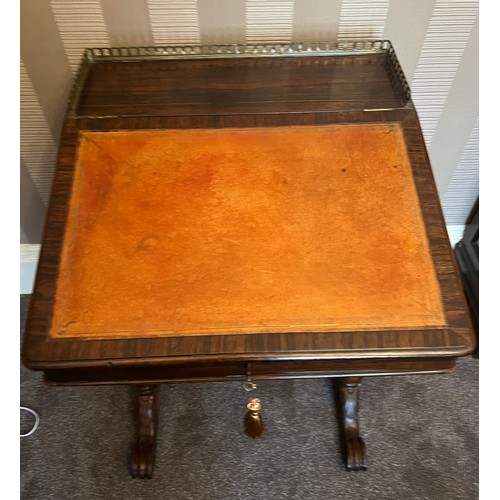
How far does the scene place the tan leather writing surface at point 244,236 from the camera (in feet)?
2.26

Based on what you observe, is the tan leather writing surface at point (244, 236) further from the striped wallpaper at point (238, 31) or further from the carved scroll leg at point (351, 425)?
the carved scroll leg at point (351, 425)

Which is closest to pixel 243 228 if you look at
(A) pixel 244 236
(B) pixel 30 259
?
(A) pixel 244 236

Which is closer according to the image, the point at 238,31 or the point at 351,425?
the point at 238,31

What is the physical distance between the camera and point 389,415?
1239 millimetres

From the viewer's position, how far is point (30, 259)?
4.60ft

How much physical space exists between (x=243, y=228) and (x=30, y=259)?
0.86 meters

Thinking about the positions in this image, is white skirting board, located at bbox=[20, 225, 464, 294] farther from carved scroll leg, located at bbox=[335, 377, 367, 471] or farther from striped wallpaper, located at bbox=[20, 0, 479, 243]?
carved scroll leg, located at bbox=[335, 377, 367, 471]

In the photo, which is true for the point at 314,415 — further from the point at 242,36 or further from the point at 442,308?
the point at 242,36

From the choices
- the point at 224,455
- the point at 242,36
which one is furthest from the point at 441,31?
the point at 224,455

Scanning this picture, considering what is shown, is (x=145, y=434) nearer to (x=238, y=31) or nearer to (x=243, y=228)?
(x=243, y=228)

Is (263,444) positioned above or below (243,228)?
below

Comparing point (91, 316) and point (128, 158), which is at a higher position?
point (128, 158)

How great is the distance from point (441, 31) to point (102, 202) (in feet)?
2.38

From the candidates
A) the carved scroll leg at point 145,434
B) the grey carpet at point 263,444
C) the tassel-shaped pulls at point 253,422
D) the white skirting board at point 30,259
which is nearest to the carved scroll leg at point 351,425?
the grey carpet at point 263,444
